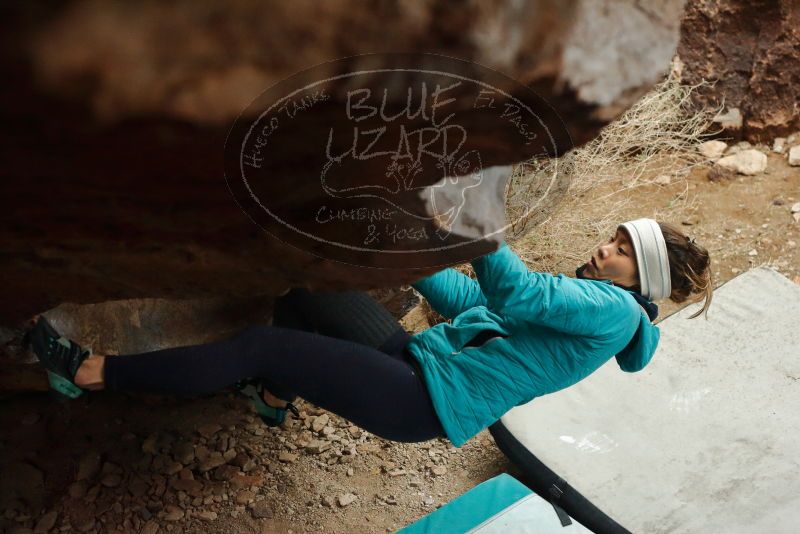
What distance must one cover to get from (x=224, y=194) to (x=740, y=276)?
8.81 feet

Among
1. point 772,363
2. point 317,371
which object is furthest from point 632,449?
point 317,371

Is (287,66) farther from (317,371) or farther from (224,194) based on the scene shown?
(317,371)

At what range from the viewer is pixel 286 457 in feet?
7.90

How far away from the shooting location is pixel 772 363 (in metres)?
2.87

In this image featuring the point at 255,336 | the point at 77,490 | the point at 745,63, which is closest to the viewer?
the point at 255,336

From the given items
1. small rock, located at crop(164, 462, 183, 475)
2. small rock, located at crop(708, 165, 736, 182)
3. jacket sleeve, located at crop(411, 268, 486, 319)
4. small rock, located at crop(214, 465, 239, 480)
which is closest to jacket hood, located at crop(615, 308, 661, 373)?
jacket sleeve, located at crop(411, 268, 486, 319)

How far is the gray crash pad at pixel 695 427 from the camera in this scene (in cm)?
237

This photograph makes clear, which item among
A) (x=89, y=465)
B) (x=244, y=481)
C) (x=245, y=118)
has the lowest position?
(x=244, y=481)

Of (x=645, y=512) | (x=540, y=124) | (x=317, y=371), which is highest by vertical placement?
(x=540, y=124)

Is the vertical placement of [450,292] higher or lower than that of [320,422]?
higher

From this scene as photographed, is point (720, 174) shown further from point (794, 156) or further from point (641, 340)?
point (641, 340)

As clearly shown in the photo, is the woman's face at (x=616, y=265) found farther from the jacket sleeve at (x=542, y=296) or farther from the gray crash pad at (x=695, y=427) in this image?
the gray crash pad at (x=695, y=427)

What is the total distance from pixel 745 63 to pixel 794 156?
1.75 ft

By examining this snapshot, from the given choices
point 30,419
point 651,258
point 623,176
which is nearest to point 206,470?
point 30,419
